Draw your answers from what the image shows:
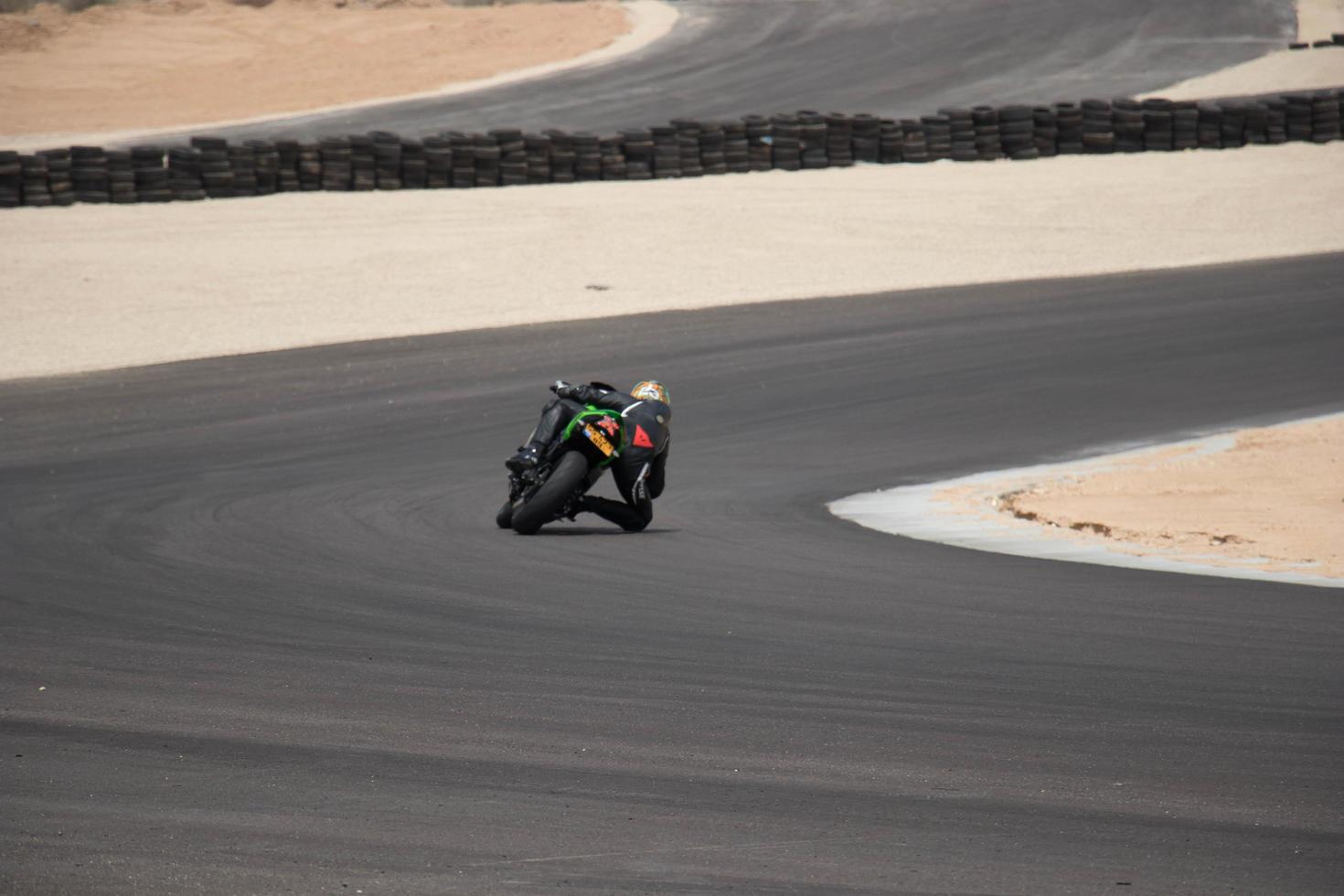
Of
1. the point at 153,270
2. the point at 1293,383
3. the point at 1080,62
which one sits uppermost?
the point at 1080,62

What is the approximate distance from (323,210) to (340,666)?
20.3 meters

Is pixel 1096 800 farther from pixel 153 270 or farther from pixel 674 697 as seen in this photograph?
pixel 153 270

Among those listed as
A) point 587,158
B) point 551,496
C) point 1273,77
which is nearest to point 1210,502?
point 551,496

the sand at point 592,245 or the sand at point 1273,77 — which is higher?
the sand at point 1273,77

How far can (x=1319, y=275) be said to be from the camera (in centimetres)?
2214

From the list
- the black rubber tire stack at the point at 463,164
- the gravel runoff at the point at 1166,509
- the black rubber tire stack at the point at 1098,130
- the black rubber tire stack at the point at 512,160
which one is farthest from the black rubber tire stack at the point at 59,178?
the gravel runoff at the point at 1166,509

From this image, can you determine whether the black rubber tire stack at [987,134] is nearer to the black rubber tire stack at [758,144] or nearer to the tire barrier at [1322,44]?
the black rubber tire stack at [758,144]

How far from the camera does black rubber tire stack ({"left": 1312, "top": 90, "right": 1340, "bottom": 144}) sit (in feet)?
103

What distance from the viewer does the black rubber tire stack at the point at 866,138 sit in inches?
1188

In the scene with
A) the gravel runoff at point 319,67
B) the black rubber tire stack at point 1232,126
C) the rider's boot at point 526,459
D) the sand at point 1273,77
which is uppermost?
the gravel runoff at point 319,67

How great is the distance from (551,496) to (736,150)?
66.5ft

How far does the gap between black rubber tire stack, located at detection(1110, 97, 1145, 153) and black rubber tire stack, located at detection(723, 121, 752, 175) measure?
6602 mm

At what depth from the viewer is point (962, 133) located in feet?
100

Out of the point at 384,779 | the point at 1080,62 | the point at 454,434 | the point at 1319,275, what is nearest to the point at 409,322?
the point at 454,434
